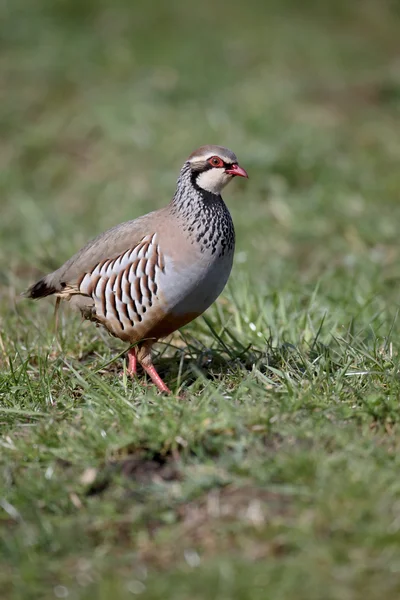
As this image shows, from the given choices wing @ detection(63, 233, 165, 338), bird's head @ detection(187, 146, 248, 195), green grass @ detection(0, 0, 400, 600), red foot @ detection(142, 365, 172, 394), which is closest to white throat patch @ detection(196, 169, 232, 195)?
bird's head @ detection(187, 146, 248, 195)

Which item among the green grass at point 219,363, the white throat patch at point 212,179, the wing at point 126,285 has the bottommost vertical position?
the green grass at point 219,363

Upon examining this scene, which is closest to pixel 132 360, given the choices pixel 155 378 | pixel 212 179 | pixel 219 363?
pixel 155 378

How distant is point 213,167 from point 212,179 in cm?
6

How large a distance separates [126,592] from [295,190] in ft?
18.7

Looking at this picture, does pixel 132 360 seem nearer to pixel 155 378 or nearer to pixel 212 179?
pixel 155 378

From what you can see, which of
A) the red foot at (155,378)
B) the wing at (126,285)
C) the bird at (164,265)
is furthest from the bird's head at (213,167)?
the red foot at (155,378)

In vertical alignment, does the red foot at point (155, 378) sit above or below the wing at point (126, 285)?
below

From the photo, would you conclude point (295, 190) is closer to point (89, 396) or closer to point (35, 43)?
point (89, 396)

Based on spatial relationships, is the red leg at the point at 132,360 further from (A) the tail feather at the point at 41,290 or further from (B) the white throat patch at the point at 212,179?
(B) the white throat patch at the point at 212,179

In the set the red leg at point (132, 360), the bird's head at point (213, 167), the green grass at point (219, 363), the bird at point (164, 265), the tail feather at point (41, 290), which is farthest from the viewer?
the tail feather at point (41, 290)

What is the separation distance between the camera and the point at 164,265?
13.1 ft

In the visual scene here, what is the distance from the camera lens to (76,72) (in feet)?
36.3

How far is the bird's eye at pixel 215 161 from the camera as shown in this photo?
4.15m

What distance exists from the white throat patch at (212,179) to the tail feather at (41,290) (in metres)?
0.96
